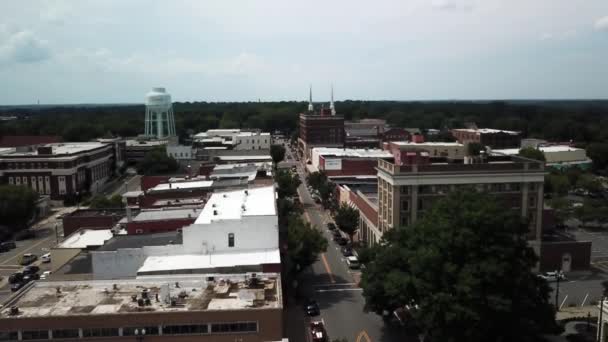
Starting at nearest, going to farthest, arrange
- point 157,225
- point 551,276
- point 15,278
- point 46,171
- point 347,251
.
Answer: point 157,225
point 551,276
point 15,278
point 347,251
point 46,171

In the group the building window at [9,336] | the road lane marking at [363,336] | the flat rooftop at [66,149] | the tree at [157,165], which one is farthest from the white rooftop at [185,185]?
the flat rooftop at [66,149]

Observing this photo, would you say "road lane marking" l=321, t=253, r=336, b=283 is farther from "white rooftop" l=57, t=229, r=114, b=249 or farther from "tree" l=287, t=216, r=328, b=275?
"white rooftop" l=57, t=229, r=114, b=249

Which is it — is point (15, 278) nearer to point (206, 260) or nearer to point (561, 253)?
point (206, 260)

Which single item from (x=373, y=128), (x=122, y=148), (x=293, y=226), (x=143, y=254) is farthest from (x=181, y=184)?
(x=373, y=128)

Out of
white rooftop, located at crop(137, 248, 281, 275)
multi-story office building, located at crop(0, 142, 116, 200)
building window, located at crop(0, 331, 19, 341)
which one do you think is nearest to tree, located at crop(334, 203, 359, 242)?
white rooftop, located at crop(137, 248, 281, 275)

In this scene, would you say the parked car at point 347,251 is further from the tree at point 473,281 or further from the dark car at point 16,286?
the dark car at point 16,286

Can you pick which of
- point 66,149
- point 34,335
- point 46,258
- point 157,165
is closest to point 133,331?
point 34,335
